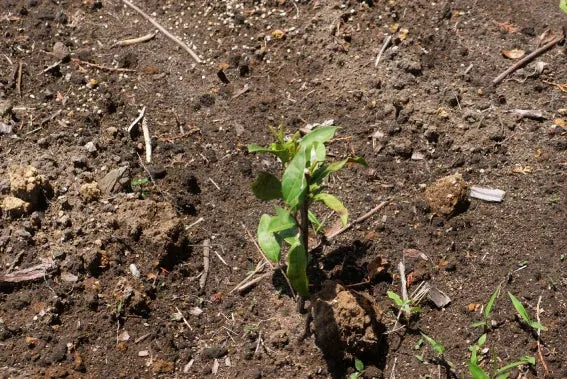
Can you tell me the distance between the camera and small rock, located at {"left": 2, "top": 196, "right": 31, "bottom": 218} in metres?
3.06

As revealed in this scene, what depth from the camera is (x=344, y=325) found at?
266 cm

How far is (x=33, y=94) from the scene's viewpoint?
3.60m

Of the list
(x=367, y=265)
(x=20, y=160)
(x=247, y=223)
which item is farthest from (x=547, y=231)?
(x=20, y=160)

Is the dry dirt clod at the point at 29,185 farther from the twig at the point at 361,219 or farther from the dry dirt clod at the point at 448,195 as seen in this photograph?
the dry dirt clod at the point at 448,195

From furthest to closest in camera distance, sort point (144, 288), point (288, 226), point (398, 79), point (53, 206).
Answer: point (398, 79), point (53, 206), point (144, 288), point (288, 226)

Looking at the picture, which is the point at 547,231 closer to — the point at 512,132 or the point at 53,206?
the point at 512,132

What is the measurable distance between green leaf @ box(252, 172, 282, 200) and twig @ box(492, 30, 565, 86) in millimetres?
1510

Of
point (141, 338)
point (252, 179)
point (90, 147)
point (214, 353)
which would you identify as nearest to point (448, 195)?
point (252, 179)

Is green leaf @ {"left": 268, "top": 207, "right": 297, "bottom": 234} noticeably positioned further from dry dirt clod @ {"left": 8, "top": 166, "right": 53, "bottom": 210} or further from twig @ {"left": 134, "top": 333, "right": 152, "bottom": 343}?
dry dirt clod @ {"left": 8, "top": 166, "right": 53, "bottom": 210}

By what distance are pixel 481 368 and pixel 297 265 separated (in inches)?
34.1

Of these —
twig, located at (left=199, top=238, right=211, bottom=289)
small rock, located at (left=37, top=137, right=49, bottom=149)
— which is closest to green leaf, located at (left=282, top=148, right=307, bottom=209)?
twig, located at (left=199, top=238, right=211, bottom=289)

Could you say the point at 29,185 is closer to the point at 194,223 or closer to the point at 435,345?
the point at 194,223

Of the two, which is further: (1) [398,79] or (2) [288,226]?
(1) [398,79]

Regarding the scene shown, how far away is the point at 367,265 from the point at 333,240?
7.9 inches
